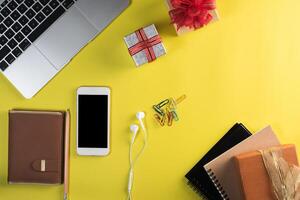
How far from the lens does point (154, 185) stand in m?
0.88

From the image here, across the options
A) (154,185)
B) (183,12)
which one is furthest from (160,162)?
(183,12)

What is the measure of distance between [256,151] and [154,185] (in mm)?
223

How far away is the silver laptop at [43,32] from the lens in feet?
2.80

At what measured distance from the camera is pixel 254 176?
2.70ft

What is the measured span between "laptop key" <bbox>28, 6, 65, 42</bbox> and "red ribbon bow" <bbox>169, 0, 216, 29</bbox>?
0.23 m

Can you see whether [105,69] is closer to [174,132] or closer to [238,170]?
[174,132]

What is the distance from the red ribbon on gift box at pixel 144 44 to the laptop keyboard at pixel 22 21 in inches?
6.3

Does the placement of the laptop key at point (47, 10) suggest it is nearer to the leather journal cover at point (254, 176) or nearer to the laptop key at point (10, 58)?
the laptop key at point (10, 58)

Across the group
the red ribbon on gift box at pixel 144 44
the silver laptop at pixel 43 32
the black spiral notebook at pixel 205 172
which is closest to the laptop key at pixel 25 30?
→ the silver laptop at pixel 43 32

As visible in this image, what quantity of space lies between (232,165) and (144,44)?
0.30m

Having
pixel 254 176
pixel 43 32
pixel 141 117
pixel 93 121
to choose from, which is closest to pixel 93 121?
pixel 93 121

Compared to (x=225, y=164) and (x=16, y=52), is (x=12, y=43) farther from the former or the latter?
(x=225, y=164)

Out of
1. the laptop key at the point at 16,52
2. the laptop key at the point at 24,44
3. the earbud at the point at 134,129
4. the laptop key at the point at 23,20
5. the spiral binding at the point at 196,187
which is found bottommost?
the spiral binding at the point at 196,187

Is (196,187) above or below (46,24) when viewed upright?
below
